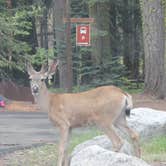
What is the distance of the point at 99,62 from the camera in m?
29.3

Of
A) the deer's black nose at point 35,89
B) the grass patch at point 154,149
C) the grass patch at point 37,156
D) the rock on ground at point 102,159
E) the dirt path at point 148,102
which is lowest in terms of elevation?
the dirt path at point 148,102

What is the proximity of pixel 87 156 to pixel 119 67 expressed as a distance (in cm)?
2128

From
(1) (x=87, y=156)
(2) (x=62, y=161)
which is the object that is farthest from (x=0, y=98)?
(1) (x=87, y=156)

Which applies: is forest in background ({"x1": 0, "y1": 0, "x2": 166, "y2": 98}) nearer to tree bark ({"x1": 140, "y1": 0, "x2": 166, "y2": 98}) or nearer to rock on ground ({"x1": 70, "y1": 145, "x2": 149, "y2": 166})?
tree bark ({"x1": 140, "y1": 0, "x2": 166, "y2": 98})

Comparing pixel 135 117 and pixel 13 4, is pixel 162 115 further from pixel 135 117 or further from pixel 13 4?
pixel 13 4

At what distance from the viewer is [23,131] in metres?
16.3

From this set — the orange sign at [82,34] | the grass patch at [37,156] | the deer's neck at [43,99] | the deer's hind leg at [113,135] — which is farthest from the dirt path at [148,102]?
the deer's hind leg at [113,135]

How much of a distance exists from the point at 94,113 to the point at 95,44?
2003cm

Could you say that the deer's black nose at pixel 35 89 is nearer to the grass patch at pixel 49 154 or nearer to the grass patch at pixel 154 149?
the grass patch at pixel 49 154

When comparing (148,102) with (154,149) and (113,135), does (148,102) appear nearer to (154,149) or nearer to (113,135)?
(154,149)

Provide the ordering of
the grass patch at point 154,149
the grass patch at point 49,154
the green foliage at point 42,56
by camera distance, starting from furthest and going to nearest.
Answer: the green foliage at point 42,56
the grass patch at point 49,154
the grass patch at point 154,149

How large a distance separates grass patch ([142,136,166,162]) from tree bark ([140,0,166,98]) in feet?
43.0

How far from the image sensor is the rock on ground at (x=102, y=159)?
763 centimetres

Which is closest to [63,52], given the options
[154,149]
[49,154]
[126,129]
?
[49,154]
